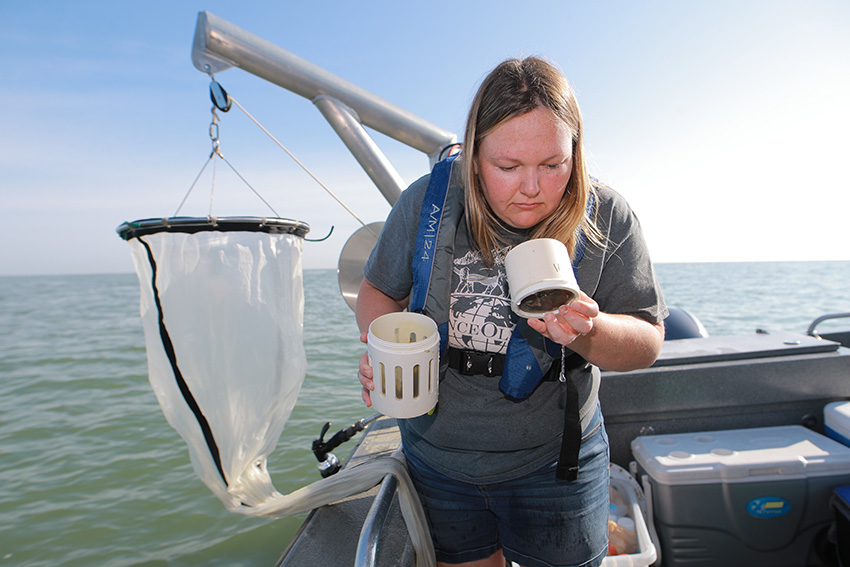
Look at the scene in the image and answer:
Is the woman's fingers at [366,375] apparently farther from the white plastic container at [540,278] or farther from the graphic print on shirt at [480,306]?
the white plastic container at [540,278]

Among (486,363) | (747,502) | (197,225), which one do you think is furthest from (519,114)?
(747,502)

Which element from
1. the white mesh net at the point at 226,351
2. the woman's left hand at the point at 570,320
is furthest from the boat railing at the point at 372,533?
the woman's left hand at the point at 570,320

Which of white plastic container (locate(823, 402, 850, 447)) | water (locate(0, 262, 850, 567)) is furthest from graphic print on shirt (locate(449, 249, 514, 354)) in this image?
water (locate(0, 262, 850, 567))

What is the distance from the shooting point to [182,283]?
205 centimetres

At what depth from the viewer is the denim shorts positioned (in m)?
1.44

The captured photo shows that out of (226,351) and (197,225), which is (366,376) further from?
(197,225)

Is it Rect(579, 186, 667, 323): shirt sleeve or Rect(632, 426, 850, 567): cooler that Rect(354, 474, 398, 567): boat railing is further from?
Rect(632, 426, 850, 567): cooler

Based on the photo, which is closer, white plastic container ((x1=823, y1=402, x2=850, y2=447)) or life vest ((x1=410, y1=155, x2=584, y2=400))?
life vest ((x1=410, y1=155, x2=584, y2=400))

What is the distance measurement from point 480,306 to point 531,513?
696 millimetres

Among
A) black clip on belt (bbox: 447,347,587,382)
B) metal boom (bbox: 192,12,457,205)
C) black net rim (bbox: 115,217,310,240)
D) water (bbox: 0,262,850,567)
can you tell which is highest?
metal boom (bbox: 192,12,457,205)

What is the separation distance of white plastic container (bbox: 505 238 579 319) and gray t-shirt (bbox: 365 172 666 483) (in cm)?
29

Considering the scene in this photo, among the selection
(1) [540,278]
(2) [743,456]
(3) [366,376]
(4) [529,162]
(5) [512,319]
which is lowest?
(2) [743,456]

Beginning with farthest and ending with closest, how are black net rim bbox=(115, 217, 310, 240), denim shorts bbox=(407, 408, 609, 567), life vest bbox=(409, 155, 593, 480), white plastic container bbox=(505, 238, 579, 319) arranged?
black net rim bbox=(115, 217, 310, 240) → denim shorts bbox=(407, 408, 609, 567) → life vest bbox=(409, 155, 593, 480) → white plastic container bbox=(505, 238, 579, 319)

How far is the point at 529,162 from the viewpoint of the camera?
1.22 m
